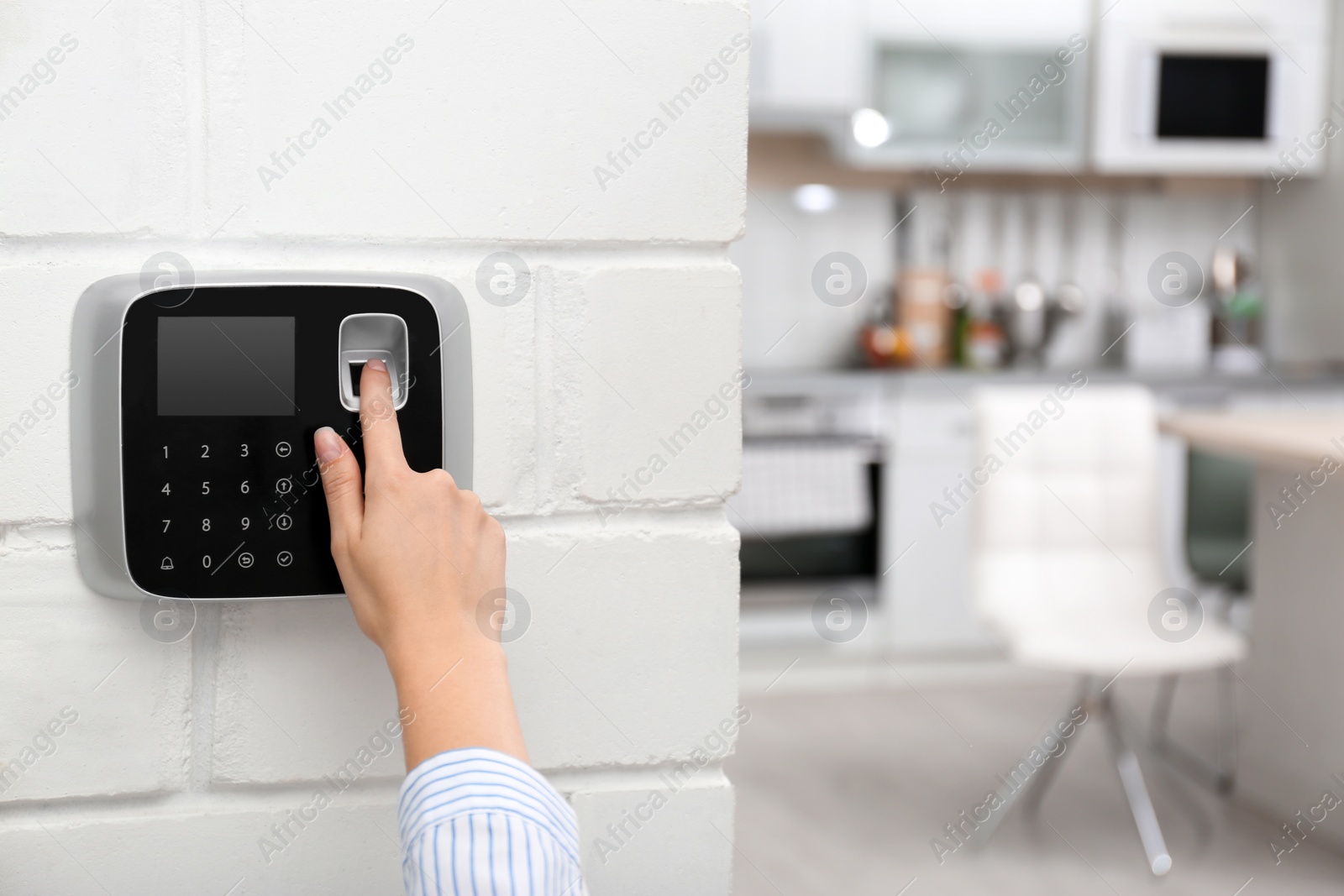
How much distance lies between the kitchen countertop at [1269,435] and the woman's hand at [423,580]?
183 centimetres

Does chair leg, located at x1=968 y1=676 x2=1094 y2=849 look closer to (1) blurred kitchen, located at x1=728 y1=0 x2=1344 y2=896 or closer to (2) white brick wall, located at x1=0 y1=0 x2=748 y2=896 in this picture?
(1) blurred kitchen, located at x1=728 y1=0 x2=1344 y2=896

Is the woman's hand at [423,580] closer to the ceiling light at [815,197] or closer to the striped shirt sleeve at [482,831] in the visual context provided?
the striped shirt sleeve at [482,831]

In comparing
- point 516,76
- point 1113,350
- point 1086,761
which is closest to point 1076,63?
point 1113,350

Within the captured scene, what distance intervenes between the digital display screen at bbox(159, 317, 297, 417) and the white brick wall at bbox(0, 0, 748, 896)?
3 cm

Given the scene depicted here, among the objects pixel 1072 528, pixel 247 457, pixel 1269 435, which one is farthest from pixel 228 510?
pixel 1072 528

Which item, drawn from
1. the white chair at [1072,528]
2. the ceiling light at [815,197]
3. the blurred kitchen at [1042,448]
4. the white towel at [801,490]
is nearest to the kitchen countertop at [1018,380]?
the blurred kitchen at [1042,448]

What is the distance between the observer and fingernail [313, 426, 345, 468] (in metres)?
0.50

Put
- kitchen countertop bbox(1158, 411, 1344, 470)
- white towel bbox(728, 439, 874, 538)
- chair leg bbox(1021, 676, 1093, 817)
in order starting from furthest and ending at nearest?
1. white towel bbox(728, 439, 874, 538)
2. chair leg bbox(1021, 676, 1093, 817)
3. kitchen countertop bbox(1158, 411, 1344, 470)

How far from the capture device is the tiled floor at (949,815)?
2115mm

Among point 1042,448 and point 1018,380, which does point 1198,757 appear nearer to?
point 1042,448

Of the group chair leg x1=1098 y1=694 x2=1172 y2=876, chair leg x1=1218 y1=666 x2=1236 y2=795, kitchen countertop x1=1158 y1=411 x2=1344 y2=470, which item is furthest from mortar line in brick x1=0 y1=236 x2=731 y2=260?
chair leg x1=1218 y1=666 x2=1236 y2=795

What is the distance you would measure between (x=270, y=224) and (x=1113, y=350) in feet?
12.4

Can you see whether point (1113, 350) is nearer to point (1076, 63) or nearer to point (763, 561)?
point (1076, 63)

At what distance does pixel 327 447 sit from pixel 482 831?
18cm
